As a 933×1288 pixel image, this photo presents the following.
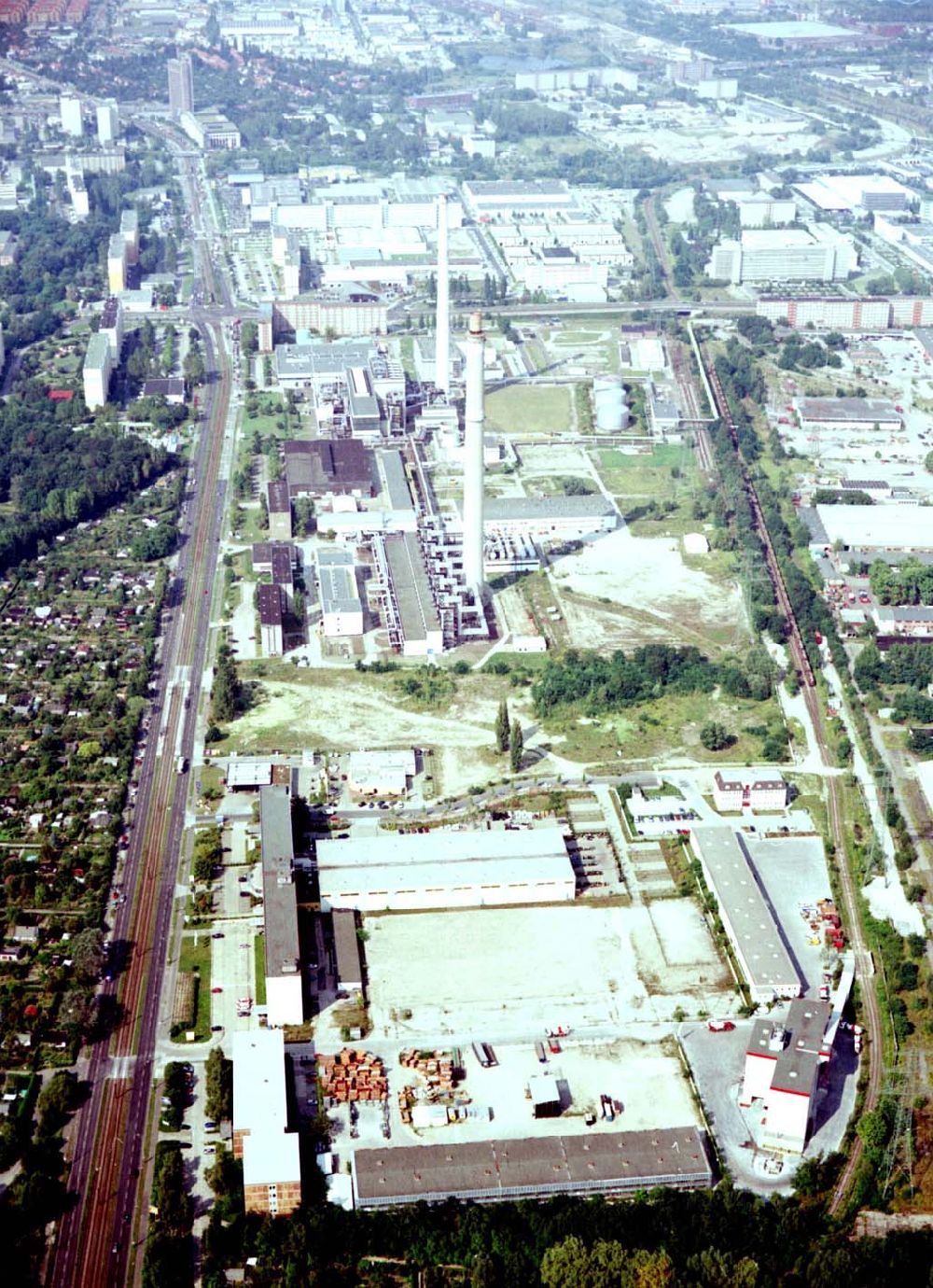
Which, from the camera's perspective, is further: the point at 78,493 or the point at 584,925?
the point at 78,493

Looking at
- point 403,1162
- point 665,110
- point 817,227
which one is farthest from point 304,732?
point 665,110

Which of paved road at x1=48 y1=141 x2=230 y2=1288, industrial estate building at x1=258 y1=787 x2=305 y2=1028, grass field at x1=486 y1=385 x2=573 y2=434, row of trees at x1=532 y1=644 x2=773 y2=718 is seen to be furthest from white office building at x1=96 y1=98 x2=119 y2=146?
industrial estate building at x1=258 y1=787 x2=305 y2=1028

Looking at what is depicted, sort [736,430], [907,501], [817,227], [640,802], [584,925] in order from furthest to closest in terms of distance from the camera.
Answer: [817,227] < [736,430] < [907,501] < [640,802] < [584,925]

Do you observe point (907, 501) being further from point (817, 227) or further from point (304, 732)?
point (817, 227)

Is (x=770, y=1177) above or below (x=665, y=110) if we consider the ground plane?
below

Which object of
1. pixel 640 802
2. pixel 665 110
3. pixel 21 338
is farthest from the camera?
pixel 665 110

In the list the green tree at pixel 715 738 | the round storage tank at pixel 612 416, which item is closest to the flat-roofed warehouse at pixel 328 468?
the round storage tank at pixel 612 416

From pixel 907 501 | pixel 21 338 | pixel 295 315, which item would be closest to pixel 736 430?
pixel 907 501

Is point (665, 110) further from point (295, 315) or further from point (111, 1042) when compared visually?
point (111, 1042)
